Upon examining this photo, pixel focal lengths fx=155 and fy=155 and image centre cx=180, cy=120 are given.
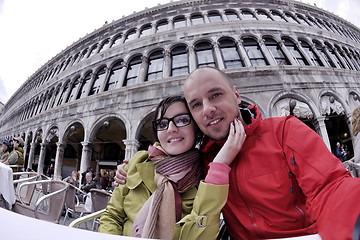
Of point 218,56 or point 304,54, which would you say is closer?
point 218,56

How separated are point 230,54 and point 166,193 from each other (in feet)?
32.8

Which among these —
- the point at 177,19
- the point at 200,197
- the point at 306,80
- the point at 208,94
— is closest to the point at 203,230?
the point at 200,197

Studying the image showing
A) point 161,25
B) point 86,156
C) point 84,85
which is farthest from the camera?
point 161,25

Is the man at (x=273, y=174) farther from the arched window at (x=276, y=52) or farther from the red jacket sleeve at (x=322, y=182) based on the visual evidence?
the arched window at (x=276, y=52)

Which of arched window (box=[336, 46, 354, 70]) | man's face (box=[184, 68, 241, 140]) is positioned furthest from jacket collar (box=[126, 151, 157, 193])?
arched window (box=[336, 46, 354, 70])

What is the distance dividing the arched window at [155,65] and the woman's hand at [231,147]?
29.9ft

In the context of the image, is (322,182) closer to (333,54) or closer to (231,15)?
(231,15)

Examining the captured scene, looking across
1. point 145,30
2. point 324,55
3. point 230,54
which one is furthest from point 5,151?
point 324,55

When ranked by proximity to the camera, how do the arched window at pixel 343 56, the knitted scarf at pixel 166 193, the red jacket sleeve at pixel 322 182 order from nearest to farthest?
the red jacket sleeve at pixel 322 182 → the knitted scarf at pixel 166 193 → the arched window at pixel 343 56

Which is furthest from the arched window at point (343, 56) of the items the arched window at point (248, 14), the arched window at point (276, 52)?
the arched window at point (248, 14)

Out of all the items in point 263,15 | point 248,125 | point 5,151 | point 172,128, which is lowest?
point 248,125

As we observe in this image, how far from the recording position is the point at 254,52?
9547 mm

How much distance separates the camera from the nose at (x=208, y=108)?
1.22 meters

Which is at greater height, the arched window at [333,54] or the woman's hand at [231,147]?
the arched window at [333,54]
